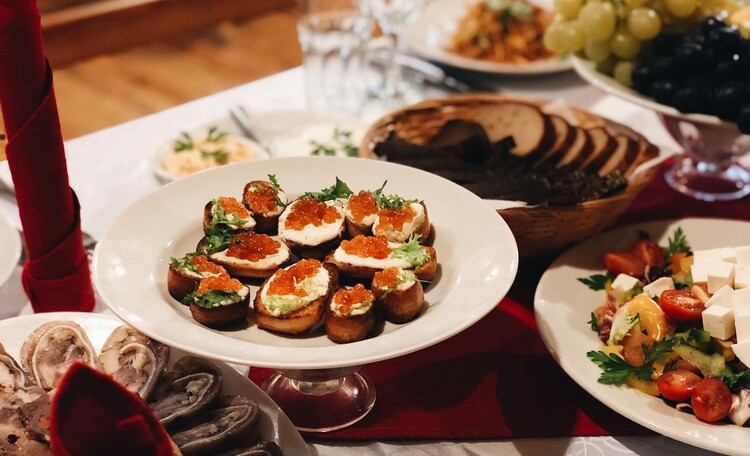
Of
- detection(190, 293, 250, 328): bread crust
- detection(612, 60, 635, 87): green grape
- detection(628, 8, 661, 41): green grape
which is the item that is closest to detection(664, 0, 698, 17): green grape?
detection(628, 8, 661, 41): green grape

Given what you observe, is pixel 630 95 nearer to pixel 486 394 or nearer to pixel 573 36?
pixel 573 36

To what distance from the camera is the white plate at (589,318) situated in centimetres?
101

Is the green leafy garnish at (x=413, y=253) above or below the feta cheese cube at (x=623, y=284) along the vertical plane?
Answer: above

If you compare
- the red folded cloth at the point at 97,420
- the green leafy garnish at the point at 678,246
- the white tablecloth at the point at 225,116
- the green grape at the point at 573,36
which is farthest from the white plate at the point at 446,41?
the red folded cloth at the point at 97,420

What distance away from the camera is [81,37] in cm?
386

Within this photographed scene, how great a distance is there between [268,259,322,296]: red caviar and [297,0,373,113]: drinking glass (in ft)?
3.84

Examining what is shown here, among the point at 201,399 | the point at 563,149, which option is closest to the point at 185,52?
the point at 563,149

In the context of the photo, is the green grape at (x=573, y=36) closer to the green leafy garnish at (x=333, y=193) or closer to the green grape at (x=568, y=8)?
the green grape at (x=568, y=8)

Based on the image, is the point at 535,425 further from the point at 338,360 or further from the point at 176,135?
the point at 176,135

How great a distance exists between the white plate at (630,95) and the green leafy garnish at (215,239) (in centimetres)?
94

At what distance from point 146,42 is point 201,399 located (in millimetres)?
3467

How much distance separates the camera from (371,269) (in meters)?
1.03

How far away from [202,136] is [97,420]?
116cm

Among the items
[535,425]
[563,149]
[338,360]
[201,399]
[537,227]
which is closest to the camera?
[338,360]
